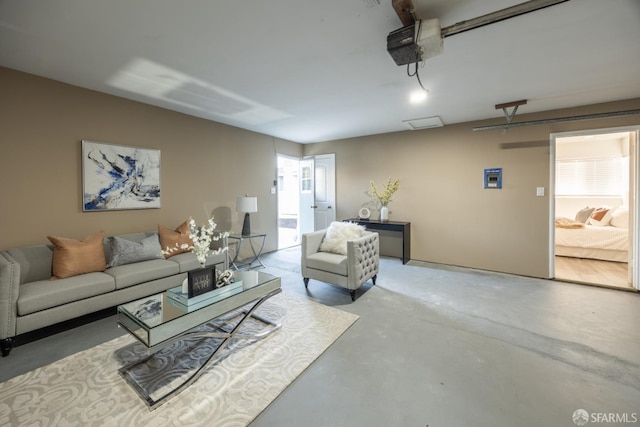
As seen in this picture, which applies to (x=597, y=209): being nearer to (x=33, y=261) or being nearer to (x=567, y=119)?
(x=567, y=119)

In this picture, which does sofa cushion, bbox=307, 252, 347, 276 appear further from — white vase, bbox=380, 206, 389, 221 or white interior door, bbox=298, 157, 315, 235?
white interior door, bbox=298, 157, 315, 235

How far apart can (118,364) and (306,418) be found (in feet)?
5.20

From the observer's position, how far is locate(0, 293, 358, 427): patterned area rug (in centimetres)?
158

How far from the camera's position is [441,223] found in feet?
16.1

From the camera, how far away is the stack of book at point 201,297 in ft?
6.81

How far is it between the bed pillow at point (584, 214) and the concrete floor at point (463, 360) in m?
3.06

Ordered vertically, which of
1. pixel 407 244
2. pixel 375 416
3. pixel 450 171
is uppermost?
pixel 450 171

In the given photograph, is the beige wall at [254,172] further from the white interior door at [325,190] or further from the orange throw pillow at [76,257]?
the orange throw pillow at [76,257]

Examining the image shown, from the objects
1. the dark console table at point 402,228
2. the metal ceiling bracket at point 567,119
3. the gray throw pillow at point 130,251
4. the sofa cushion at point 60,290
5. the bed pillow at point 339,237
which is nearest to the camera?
the sofa cushion at point 60,290

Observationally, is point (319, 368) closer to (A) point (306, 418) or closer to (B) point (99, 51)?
(A) point (306, 418)

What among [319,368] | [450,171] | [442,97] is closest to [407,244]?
[450,171]

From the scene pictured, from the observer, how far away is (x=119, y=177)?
343 cm

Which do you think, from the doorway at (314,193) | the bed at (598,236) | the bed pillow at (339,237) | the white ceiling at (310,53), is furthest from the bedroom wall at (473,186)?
the bed pillow at (339,237)

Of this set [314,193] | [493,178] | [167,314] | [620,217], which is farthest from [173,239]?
[620,217]
